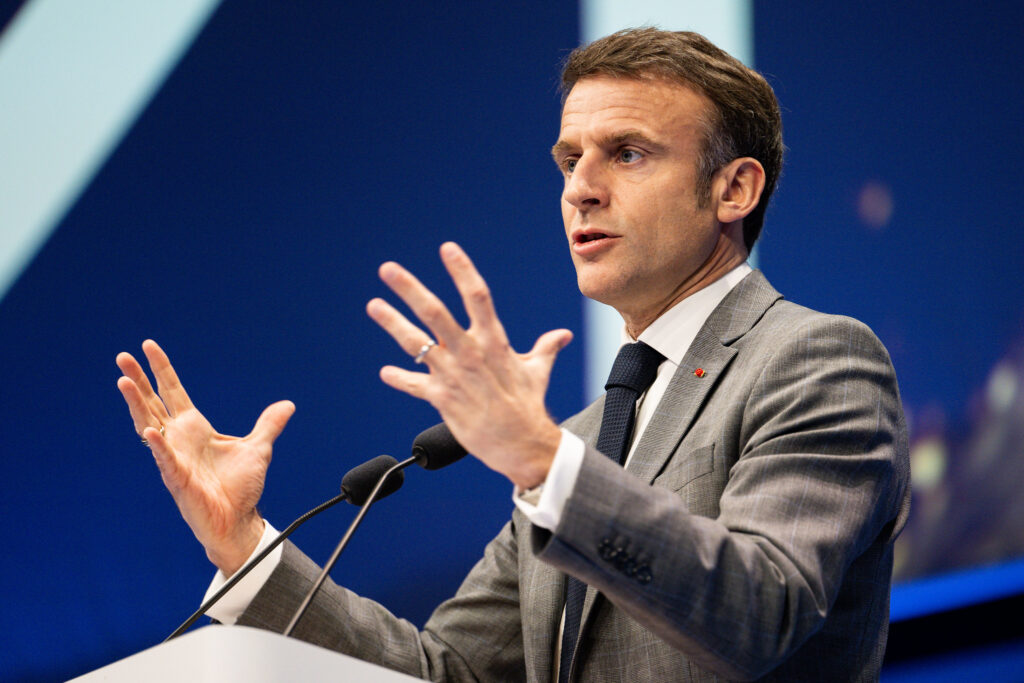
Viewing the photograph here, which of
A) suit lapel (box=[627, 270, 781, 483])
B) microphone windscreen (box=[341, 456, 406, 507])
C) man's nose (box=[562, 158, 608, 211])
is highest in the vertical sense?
man's nose (box=[562, 158, 608, 211])

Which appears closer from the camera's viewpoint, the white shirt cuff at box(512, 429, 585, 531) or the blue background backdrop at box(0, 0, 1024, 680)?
the white shirt cuff at box(512, 429, 585, 531)

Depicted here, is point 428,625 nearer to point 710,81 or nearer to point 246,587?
point 246,587

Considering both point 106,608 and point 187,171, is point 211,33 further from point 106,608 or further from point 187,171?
point 106,608

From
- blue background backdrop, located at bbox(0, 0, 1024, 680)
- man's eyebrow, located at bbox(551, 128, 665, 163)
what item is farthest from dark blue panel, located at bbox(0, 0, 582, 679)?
man's eyebrow, located at bbox(551, 128, 665, 163)

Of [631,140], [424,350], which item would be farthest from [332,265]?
[424,350]

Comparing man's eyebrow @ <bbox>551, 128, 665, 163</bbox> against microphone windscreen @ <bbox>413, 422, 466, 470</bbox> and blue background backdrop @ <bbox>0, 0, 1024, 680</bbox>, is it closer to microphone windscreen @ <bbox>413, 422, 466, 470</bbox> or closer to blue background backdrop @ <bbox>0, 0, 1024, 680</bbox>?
microphone windscreen @ <bbox>413, 422, 466, 470</bbox>

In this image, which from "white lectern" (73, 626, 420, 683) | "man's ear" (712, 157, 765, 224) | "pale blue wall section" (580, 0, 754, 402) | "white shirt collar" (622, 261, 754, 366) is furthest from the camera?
"pale blue wall section" (580, 0, 754, 402)

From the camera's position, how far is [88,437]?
219 centimetres

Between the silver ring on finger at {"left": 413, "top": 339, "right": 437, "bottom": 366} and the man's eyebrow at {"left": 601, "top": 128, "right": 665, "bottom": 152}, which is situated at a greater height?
the man's eyebrow at {"left": 601, "top": 128, "right": 665, "bottom": 152}

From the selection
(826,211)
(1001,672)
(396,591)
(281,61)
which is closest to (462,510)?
(396,591)

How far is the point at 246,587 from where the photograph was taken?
5.17 ft

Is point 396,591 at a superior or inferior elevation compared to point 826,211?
inferior

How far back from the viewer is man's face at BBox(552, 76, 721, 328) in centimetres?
174

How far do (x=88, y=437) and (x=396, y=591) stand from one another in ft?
2.50
